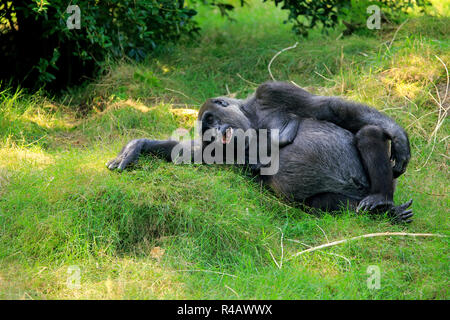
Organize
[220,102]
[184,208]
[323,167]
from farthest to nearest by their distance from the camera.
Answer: [220,102], [323,167], [184,208]

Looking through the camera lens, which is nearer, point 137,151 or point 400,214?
point 400,214

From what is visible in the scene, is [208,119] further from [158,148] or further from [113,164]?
[113,164]

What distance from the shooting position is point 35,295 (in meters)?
3.12

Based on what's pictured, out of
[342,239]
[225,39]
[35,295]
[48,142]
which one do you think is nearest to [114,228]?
[35,295]

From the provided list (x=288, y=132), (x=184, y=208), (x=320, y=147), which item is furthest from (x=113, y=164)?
(x=320, y=147)

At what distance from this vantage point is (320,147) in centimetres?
410

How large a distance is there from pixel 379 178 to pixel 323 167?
38cm

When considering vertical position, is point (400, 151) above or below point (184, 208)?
above

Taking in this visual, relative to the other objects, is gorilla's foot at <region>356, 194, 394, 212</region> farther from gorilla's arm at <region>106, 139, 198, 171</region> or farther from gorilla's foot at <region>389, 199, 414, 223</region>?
gorilla's arm at <region>106, 139, 198, 171</region>

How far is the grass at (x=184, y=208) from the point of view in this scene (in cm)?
324

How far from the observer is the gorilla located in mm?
3973

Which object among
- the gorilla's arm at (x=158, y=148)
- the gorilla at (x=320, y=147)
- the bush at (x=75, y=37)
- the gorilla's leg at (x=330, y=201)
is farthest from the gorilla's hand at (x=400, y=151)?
the bush at (x=75, y=37)

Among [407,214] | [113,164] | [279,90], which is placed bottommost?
[407,214]

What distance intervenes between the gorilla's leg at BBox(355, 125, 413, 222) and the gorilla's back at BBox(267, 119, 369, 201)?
11cm
